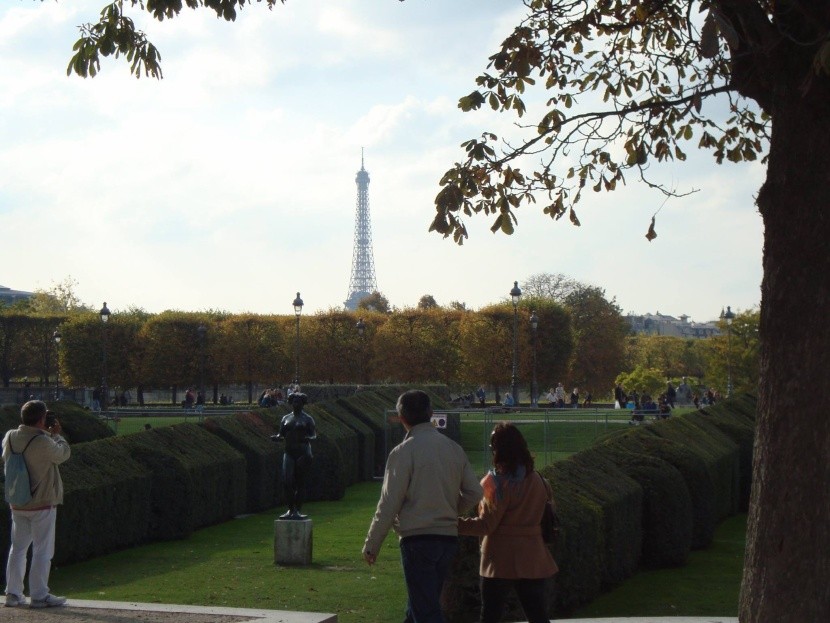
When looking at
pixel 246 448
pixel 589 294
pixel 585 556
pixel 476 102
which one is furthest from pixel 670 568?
pixel 589 294

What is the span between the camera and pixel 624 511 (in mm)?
11750

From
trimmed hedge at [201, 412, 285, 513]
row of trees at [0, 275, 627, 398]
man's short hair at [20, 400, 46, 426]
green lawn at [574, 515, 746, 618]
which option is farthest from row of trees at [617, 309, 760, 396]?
man's short hair at [20, 400, 46, 426]

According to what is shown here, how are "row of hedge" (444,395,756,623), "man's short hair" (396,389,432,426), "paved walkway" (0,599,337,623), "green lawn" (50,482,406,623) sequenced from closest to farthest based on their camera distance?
"man's short hair" (396,389,432,426) → "paved walkway" (0,599,337,623) → "row of hedge" (444,395,756,623) → "green lawn" (50,482,406,623)

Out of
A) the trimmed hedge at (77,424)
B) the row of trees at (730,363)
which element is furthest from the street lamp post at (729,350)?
the trimmed hedge at (77,424)

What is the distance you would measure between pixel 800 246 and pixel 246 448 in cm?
1375

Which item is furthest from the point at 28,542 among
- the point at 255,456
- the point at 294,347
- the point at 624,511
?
the point at 294,347

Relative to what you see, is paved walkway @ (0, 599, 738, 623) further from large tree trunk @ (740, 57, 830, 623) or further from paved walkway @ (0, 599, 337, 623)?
large tree trunk @ (740, 57, 830, 623)

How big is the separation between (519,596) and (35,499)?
4.13 meters

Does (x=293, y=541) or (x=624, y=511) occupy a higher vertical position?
(x=624, y=511)

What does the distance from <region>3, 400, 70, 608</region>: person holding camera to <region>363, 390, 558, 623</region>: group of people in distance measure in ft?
11.7

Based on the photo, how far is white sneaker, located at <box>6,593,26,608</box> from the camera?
9.26 m

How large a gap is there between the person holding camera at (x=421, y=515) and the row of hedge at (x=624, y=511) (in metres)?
2.81

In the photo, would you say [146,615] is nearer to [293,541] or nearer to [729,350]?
[293,541]

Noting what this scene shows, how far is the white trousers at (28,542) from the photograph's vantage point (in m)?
9.31
